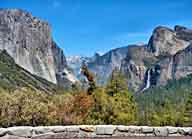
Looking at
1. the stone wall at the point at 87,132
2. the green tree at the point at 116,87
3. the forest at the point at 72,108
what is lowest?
the stone wall at the point at 87,132

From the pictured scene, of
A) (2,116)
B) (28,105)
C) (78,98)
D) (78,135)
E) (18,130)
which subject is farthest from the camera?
(78,98)

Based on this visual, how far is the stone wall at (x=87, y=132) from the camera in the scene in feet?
39.5

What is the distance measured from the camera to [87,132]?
13.4 m

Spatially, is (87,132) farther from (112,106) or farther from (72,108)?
(72,108)

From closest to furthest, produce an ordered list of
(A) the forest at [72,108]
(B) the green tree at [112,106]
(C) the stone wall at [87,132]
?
1. (C) the stone wall at [87,132]
2. (A) the forest at [72,108]
3. (B) the green tree at [112,106]

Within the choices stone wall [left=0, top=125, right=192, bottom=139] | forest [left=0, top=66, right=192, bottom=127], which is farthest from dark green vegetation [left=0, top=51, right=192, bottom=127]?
stone wall [left=0, top=125, right=192, bottom=139]

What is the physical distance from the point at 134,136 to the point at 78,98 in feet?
63.2

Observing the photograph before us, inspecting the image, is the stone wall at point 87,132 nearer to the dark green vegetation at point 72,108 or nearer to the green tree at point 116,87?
the dark green vegetation at point 72,108

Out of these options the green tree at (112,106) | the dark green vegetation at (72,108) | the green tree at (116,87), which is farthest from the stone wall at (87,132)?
the green tree at (116,87)

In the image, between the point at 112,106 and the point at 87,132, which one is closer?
the point at 87,132

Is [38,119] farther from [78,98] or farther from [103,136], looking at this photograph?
[78,98]

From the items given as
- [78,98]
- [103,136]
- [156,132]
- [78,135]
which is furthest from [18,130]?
[78,98]

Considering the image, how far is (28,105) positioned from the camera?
21.5 metres

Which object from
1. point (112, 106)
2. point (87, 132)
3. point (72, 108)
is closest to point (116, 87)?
point (112, 106)
